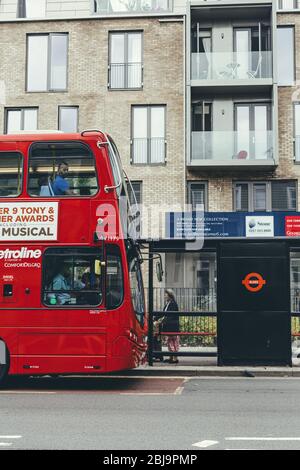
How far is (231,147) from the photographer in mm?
25875

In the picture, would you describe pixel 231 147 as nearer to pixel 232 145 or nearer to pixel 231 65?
pixel 232 145

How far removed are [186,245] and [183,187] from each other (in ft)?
38.3

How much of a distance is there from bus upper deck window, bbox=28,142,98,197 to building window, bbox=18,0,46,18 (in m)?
19.4

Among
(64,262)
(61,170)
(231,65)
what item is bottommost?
(64,262)

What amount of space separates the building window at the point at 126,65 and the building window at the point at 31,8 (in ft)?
14.0

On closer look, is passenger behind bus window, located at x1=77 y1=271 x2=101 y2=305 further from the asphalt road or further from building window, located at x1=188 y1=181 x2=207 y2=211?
building window, located at x1=188 y1=181 x2=207 y2=211

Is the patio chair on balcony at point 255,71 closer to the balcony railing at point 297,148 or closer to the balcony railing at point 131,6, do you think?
the balcony railing at point 297,148

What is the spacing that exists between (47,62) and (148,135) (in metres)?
5.24

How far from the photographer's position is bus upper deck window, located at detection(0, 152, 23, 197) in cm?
1169

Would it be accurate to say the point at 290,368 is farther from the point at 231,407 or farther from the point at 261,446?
the point at 261,446

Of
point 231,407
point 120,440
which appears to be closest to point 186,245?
point 231,407

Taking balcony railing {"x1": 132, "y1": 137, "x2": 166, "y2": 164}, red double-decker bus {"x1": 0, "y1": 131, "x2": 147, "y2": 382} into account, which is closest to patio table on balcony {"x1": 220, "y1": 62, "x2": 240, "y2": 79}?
balcony railing {"x1": 132, "y1": 137, "x2": 166, "y2": 164}

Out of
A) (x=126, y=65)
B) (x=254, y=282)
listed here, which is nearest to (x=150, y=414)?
(x=254, y=282)

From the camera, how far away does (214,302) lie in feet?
49.5
